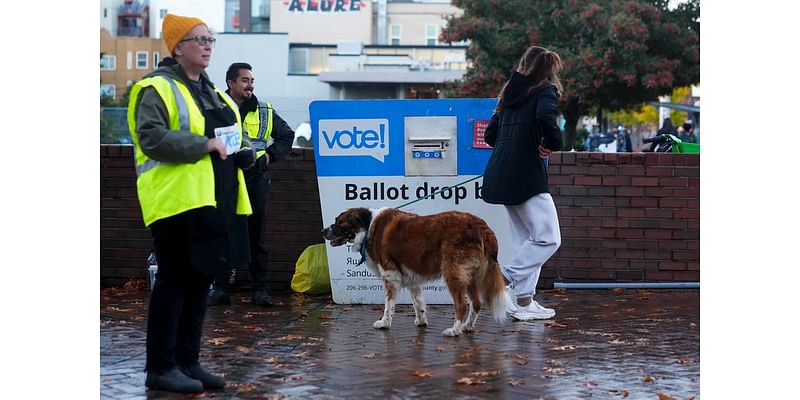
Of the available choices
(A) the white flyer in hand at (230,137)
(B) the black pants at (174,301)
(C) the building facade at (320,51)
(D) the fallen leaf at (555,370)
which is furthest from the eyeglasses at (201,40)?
(C) the building facade at (320,51)

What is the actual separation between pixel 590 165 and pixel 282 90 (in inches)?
2279

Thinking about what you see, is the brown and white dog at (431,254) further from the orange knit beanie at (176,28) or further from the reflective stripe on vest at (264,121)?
the orange knit beanie at (176,28)

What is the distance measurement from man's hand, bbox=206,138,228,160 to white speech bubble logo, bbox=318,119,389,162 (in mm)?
3585

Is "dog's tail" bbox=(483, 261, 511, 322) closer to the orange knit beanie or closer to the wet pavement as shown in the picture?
the wet pavement

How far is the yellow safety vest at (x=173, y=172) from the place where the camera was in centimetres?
552

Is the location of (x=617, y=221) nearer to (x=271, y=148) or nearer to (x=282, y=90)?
(x=271, y=148)

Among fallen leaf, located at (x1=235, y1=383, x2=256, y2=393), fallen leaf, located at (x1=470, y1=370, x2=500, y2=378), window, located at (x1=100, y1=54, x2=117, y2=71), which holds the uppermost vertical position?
window, located at (x1=100, y1=54, x2=117, y2=71)

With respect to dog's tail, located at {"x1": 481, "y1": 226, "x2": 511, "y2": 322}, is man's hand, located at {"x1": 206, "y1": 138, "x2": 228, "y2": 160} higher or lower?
higher

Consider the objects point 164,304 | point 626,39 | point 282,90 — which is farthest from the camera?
point 282,90

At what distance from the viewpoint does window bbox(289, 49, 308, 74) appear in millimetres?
69312

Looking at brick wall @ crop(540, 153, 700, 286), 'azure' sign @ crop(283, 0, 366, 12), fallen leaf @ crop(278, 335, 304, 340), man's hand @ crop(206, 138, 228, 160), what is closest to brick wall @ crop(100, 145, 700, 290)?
brick wall @ crop(540, 153, 700, 286)

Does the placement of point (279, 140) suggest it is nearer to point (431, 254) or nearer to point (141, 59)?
point (431, 254)

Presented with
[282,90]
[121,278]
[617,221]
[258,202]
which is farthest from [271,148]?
[282,90]

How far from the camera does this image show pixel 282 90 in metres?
67.2
